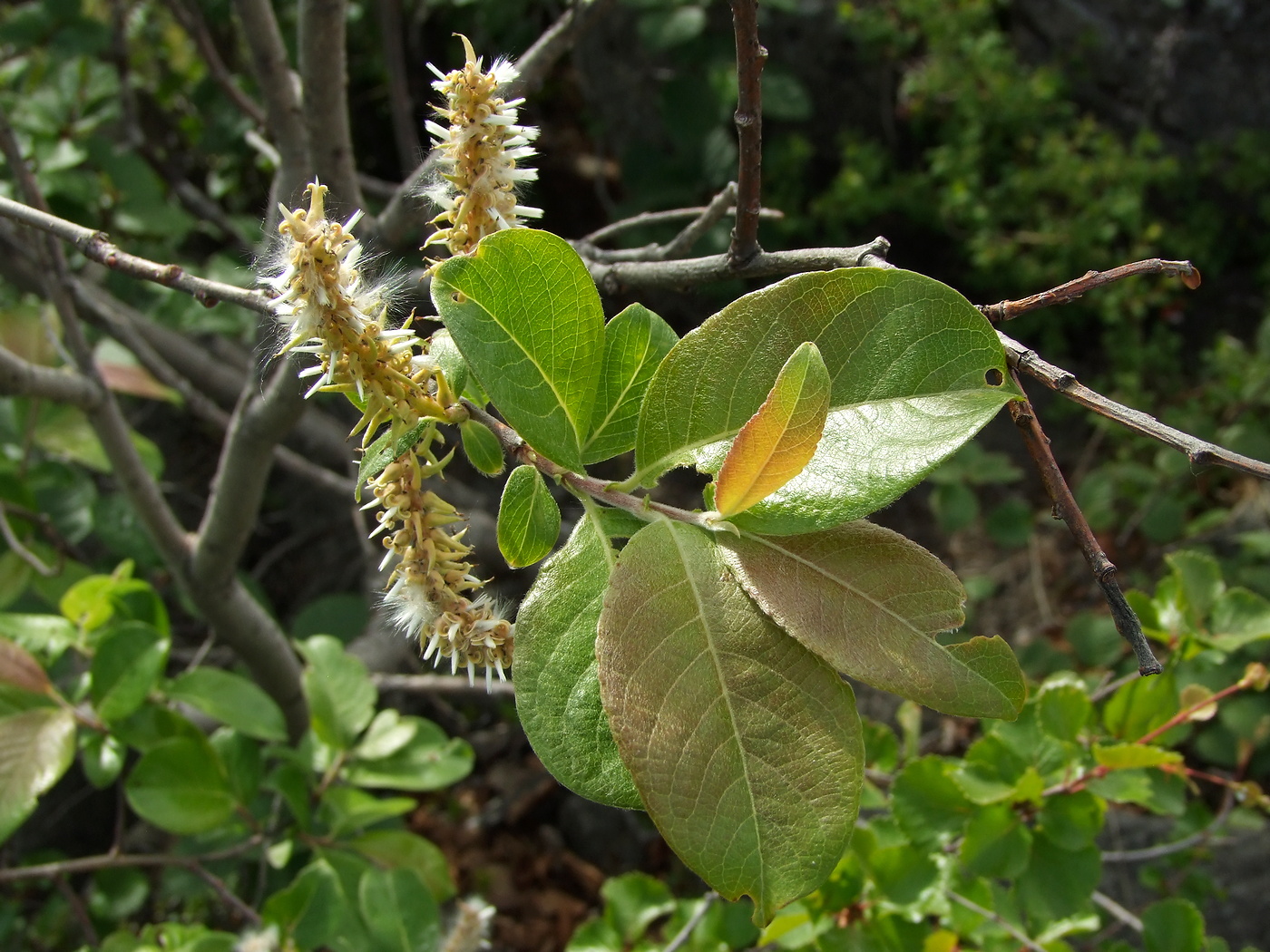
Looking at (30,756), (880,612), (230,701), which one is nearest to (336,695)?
(230,701)

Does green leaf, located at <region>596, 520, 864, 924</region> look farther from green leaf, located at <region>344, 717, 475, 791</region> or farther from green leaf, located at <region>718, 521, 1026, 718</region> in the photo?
green leaf, located at <region>344, 717, 475, 791</region>

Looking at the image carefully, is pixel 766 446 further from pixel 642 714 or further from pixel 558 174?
pixel 558 174

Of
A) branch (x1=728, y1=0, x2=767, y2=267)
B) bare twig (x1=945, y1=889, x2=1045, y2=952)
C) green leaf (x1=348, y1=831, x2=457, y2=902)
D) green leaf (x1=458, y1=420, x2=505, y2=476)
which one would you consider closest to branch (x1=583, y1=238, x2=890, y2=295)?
branch (x1=728, y1=0, x2=767, y2=267)

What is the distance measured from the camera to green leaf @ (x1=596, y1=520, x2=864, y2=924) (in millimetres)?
567

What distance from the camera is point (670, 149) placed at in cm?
302

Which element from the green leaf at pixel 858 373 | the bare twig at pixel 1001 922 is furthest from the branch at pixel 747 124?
the bare twig at pixel 1001 922

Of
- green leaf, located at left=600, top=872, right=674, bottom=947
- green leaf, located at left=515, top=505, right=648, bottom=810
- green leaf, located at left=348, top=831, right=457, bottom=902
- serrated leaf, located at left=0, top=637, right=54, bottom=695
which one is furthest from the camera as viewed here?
green leaf, located at left=348, top=831, right=457, bottom=902

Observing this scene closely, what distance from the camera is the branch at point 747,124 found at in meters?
0.66

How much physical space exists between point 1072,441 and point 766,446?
2600mm

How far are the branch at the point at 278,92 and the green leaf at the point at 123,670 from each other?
693 mm

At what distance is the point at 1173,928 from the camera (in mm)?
1183

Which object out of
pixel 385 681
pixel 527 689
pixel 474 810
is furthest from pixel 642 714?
pixel 474 810

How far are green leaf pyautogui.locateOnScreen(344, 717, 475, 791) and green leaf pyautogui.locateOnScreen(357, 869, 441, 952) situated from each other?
0.52ft

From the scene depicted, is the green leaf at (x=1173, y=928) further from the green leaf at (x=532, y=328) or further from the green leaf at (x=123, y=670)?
the green leaf at (x=123, y=670)
